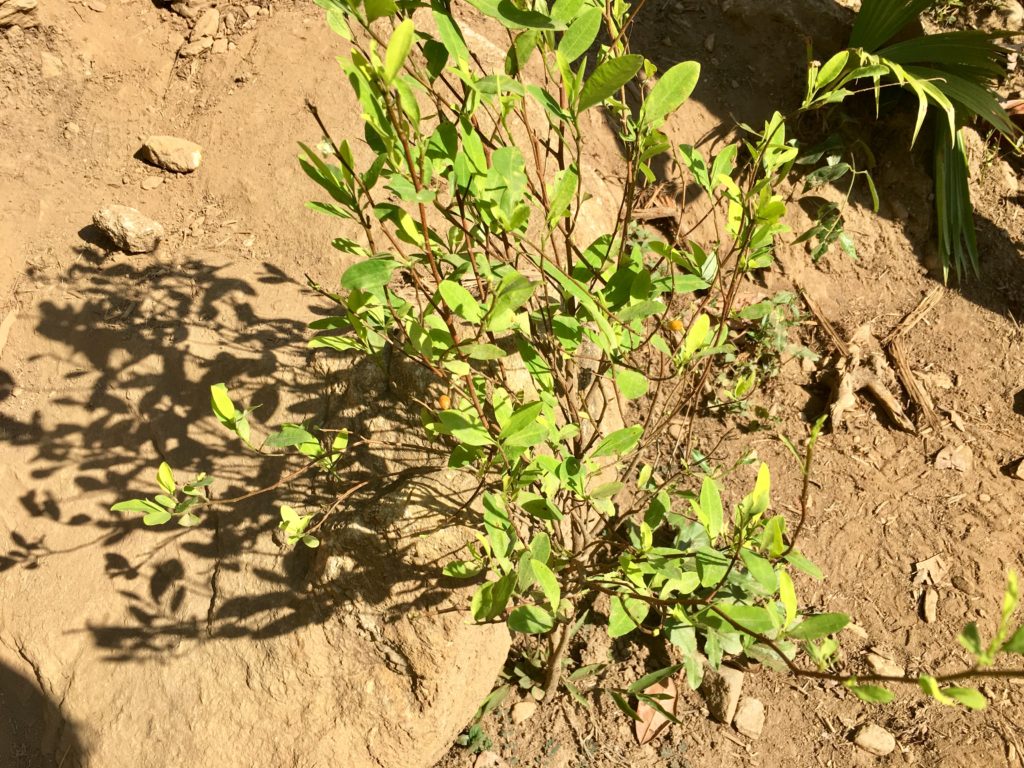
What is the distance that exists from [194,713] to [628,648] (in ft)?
4.62

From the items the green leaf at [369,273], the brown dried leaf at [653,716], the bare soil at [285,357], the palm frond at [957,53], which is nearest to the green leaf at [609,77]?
the green leaf at [369,273]

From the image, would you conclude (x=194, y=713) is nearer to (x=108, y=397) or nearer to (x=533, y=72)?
(x=108, y=397)

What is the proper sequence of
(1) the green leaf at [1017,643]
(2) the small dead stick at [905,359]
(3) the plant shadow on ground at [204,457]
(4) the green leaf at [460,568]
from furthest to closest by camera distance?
1. (2) the small dead stick at [905,359]
2. (3) the plant shadow on ground at [204,457]
3. (4) the green leaf at [460,568]
4. (1) the green leaf at [1017,643]

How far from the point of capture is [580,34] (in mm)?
1390

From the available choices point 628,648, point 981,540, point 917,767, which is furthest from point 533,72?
point 917,767

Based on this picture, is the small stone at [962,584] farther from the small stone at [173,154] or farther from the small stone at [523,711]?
the small stone at [173,154]

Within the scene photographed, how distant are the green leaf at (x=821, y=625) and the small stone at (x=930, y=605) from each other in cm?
170

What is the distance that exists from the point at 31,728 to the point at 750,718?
2.41 m

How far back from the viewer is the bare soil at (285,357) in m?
2.51

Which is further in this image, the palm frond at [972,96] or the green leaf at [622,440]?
the palm frond at [972,96]

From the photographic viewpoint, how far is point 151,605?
8.06ft

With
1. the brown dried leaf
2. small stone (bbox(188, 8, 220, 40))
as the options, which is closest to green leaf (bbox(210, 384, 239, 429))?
the brown dried leaf

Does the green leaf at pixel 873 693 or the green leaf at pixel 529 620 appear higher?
the green leaf at pixel 873 693

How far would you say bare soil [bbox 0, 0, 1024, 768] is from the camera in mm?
2506
